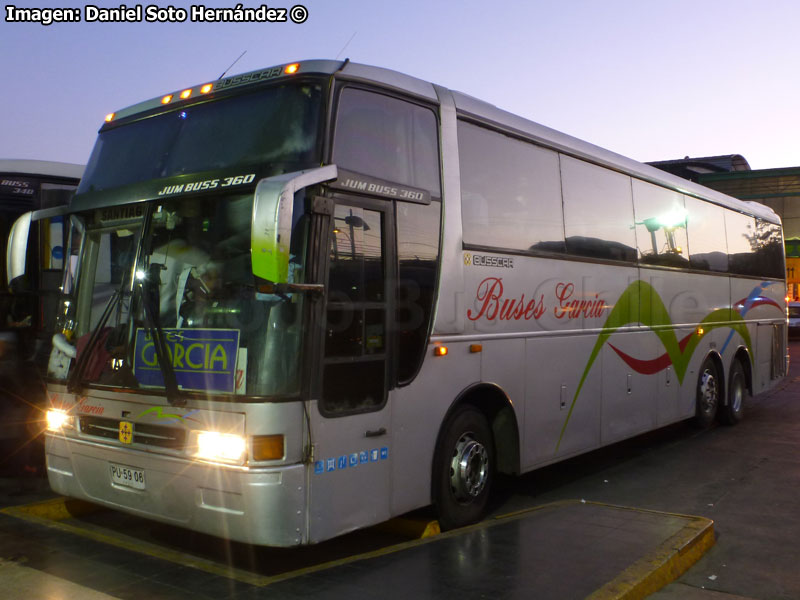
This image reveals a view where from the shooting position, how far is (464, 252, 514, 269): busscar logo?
6618 mm

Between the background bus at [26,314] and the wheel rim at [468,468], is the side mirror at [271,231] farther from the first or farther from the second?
the background bus at [26,314]

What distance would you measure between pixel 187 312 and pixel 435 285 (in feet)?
6.36

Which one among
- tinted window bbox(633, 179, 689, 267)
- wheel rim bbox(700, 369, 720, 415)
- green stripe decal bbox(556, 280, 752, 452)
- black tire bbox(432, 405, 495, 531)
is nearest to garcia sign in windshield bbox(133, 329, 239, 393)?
black tire bbox(432, 405, 495, 531)

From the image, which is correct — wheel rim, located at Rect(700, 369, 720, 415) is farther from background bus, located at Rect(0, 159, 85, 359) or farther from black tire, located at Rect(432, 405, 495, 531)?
background bus, located at Rect(0, 159, 85, 359)

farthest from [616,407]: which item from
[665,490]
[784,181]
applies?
[784,181]

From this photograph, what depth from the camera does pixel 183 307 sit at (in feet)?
17.5

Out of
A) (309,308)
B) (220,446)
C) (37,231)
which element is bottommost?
(220,446)

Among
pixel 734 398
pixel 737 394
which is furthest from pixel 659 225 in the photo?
pixel 737 394

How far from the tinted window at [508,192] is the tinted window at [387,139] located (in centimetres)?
49

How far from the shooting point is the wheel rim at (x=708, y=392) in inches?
472

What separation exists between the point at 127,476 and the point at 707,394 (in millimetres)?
9375

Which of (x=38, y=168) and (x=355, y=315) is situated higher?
(x=38, y=168)

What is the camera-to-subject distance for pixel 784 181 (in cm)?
4203

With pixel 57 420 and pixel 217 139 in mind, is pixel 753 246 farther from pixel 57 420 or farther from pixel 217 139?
pixel 57 420
